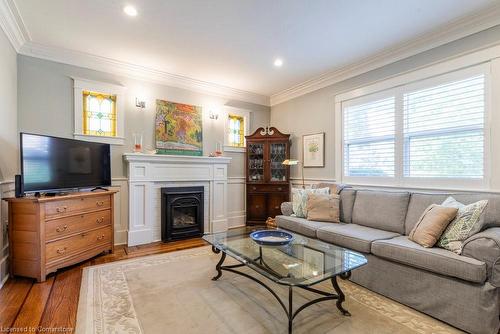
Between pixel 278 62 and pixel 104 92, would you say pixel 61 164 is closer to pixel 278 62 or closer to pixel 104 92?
pixel 104 92

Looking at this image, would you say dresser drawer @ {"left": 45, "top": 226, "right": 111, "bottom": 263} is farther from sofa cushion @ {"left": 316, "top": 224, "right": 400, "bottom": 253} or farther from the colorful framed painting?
sofa cushion @ {"left": 316, "top": 224, "right": 400, "bottom": 253}

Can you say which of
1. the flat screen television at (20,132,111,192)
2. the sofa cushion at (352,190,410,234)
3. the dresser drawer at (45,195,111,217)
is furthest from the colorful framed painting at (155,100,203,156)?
the sofa cushion at (352,190,410,234)

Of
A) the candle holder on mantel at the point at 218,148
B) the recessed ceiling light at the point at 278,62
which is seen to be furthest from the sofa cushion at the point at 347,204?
the candle holder on mantel at the point at 218,148

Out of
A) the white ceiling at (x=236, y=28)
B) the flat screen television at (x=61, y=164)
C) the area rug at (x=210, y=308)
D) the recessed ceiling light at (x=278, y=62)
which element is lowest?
the area rug at (x=210, y=308)

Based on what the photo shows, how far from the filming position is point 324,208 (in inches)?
131

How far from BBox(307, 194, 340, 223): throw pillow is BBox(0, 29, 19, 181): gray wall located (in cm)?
350

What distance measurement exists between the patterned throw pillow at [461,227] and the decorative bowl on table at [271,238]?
1.31 m

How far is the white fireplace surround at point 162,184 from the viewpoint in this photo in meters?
3.81

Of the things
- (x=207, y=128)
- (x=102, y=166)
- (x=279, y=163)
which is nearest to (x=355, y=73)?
(x=279, y=163)

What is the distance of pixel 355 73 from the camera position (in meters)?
3.84

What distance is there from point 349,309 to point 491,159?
213 centimetres

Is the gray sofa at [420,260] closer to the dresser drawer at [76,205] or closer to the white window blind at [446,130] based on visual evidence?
the white window blind at [446,130]

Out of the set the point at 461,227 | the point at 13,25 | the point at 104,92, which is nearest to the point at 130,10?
the point at 13,25

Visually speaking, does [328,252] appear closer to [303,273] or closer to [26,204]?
[303,273]
